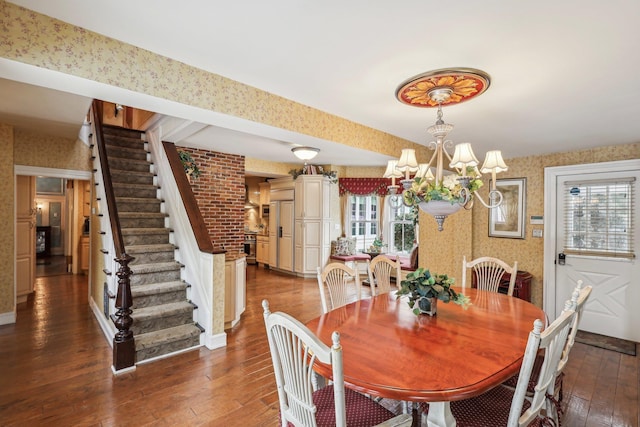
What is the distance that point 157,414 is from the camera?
85.0 inches

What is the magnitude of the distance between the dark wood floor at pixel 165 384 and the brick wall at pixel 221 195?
6.11 ft

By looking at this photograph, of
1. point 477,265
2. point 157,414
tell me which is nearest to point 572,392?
point 477,265

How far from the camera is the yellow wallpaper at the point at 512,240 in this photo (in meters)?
4.00

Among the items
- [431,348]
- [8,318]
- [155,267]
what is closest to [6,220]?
[8,318]

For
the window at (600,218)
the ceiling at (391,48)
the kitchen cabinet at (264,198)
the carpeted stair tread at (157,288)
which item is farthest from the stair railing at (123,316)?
the kitchen cabinet at (264,198)

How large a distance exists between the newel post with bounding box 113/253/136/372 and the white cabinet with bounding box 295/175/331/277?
4.08 meters

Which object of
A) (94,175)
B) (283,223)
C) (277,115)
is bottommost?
(283,223)

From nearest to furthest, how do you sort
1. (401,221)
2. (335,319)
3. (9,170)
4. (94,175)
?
1. (335,319)
2. (9,170)
3. (94,175)
4. (401,221)

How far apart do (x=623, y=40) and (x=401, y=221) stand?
218 inches

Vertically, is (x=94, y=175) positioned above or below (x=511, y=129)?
below

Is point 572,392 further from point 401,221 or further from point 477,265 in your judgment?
point 401,221

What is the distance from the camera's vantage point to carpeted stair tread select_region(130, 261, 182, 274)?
3.50 m

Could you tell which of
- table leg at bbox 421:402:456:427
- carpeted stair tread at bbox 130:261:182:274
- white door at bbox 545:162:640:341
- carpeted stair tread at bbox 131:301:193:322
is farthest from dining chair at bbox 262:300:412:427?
white door at bbox 545:162:640:341

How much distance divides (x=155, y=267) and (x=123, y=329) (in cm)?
93
